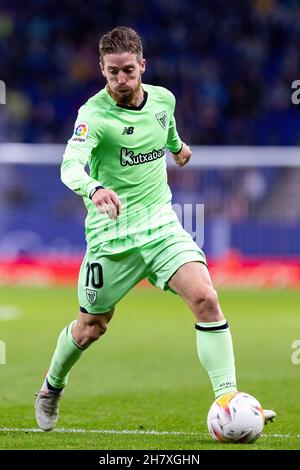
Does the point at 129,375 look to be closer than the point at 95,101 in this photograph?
No

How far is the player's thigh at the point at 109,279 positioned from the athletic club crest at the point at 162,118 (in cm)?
89

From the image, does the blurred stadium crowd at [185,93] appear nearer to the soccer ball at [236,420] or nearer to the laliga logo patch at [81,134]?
the laliga logo patch at [81,134]

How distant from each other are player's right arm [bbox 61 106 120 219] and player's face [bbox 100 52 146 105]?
25 centimetres

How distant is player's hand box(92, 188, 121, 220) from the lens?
5961mm

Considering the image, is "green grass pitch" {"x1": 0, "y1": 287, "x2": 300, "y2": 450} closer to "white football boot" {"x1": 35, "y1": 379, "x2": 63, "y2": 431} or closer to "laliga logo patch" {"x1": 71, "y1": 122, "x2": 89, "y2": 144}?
"white football boot" {"x1": 35, "y1": 379, "x2": 63, "y2": 431}

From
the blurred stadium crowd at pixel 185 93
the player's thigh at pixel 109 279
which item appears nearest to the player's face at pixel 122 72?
the player's thigh at pixel 109 279

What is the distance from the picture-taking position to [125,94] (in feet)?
22.0

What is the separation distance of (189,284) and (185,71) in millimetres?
18551

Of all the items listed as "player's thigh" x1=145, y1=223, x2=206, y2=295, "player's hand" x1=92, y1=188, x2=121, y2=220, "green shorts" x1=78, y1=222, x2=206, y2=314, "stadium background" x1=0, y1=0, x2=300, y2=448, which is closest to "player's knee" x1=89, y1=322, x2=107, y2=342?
"green shorts" x1=78, y1=222, x2=206, y2=314

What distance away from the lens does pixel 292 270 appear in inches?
810

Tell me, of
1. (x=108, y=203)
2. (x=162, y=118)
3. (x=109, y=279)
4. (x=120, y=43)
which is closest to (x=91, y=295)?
(x=109, y=279)

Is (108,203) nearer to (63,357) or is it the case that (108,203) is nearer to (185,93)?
(63,357)
